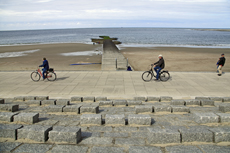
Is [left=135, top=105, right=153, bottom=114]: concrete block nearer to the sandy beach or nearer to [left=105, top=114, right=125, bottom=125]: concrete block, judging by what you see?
[left=105, top=114, right=125, bottom=125]: concrete block

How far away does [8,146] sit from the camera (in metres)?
3.63

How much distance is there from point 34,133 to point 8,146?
0.52m

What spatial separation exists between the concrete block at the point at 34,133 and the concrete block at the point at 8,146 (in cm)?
21

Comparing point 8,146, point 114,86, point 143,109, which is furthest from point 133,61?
point 8,146

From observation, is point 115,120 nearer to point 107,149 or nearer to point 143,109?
point 107,149

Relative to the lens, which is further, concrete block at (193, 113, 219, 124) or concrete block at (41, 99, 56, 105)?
concrete block at (41, 99, 56, 105)

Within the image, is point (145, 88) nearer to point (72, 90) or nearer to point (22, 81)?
point (72, 90)

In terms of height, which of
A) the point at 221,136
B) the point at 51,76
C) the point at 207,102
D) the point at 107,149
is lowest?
the point at 107,149

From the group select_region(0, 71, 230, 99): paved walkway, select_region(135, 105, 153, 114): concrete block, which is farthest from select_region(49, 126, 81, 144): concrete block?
select_region(0, 71, 230, 99): paved walkway

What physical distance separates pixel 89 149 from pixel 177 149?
1.73 metres

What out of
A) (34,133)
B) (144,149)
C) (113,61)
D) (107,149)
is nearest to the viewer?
(144,149)

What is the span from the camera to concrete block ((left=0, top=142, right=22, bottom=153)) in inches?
138

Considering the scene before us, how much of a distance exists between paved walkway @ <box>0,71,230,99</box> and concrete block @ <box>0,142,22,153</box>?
582 cm

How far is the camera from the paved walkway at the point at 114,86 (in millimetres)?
10000
